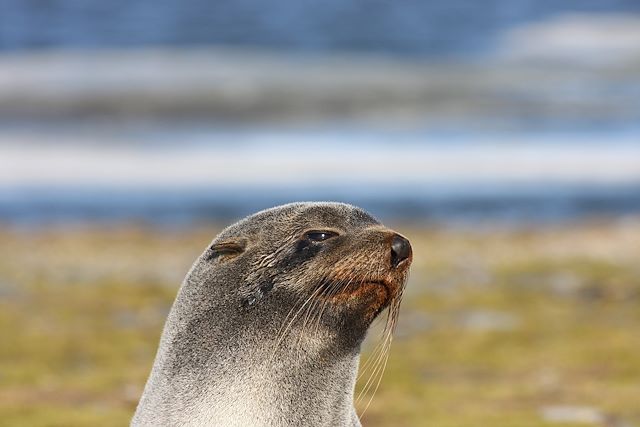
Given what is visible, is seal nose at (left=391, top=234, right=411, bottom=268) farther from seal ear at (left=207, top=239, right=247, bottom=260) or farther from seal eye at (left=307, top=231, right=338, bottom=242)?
seal ear at (left=207, top=239, right=247, bottom=260)

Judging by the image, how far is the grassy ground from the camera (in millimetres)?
14781

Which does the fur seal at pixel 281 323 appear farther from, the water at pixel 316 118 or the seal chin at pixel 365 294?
the water at pixel 316 118

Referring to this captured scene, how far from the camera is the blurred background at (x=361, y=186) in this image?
17.0 metres

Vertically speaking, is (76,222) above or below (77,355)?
above

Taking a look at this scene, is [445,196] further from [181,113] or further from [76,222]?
[181,113]

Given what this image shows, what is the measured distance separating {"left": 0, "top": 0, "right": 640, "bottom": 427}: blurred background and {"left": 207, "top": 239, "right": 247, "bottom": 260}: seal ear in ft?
15.8

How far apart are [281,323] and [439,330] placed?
1135 centimetres

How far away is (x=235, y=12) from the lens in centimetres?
12788

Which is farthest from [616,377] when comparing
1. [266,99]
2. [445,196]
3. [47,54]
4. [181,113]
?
[47,54]

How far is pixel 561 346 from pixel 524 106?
172ft

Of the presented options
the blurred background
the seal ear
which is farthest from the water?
the seal ear

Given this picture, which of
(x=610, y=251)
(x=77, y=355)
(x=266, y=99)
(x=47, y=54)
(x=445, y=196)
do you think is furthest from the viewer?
(x=47, y=54)

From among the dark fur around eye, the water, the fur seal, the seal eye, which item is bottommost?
the fur seal

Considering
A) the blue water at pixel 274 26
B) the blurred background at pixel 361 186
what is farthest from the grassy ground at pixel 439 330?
the blue water at pixel 274 26
